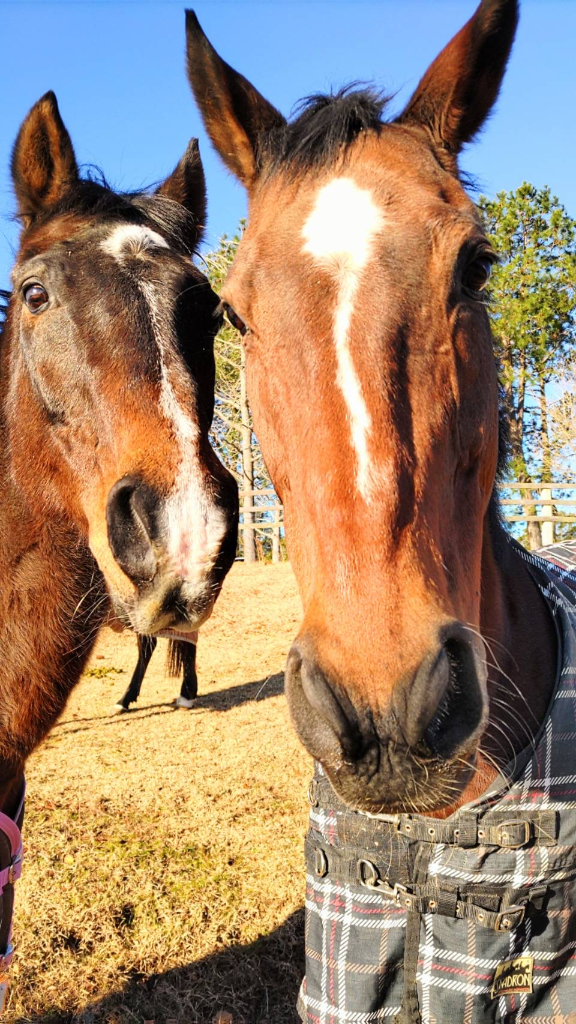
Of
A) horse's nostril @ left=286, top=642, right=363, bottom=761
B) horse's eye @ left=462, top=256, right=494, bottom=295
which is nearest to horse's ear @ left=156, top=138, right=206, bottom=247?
horse's eye @ left=462, top=256, right=494, bottom=295

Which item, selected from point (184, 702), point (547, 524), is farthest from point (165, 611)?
point (547, 524)

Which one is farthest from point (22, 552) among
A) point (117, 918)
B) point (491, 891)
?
point (117, 918)

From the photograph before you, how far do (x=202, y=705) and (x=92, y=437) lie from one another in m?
6.79

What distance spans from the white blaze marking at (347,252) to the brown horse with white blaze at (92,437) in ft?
2.50

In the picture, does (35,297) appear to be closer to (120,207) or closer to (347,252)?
(120,207)

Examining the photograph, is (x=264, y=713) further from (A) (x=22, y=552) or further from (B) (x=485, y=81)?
(B) (x=485, y=81)

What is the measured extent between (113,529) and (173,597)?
0.94ft

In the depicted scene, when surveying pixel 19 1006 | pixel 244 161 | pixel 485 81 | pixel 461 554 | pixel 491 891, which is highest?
pixel 485 81

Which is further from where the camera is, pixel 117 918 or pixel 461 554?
pixel 117 918

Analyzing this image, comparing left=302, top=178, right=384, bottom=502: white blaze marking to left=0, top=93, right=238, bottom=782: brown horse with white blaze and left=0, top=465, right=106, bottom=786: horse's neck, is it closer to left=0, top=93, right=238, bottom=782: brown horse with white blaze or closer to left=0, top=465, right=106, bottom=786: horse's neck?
left=0, top=93, right=238, bottom=782: brown horse with white blaze

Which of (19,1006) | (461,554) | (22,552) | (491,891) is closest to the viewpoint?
(461,554)

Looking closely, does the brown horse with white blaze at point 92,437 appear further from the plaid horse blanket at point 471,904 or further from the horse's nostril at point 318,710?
the plaid horse blanket at point 471,904

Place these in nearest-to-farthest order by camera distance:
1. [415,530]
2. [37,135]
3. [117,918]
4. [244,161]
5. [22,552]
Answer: [415,530] < [244,161] < [22,552] < [37,135] < [117,918]

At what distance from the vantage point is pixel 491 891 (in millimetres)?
1831
